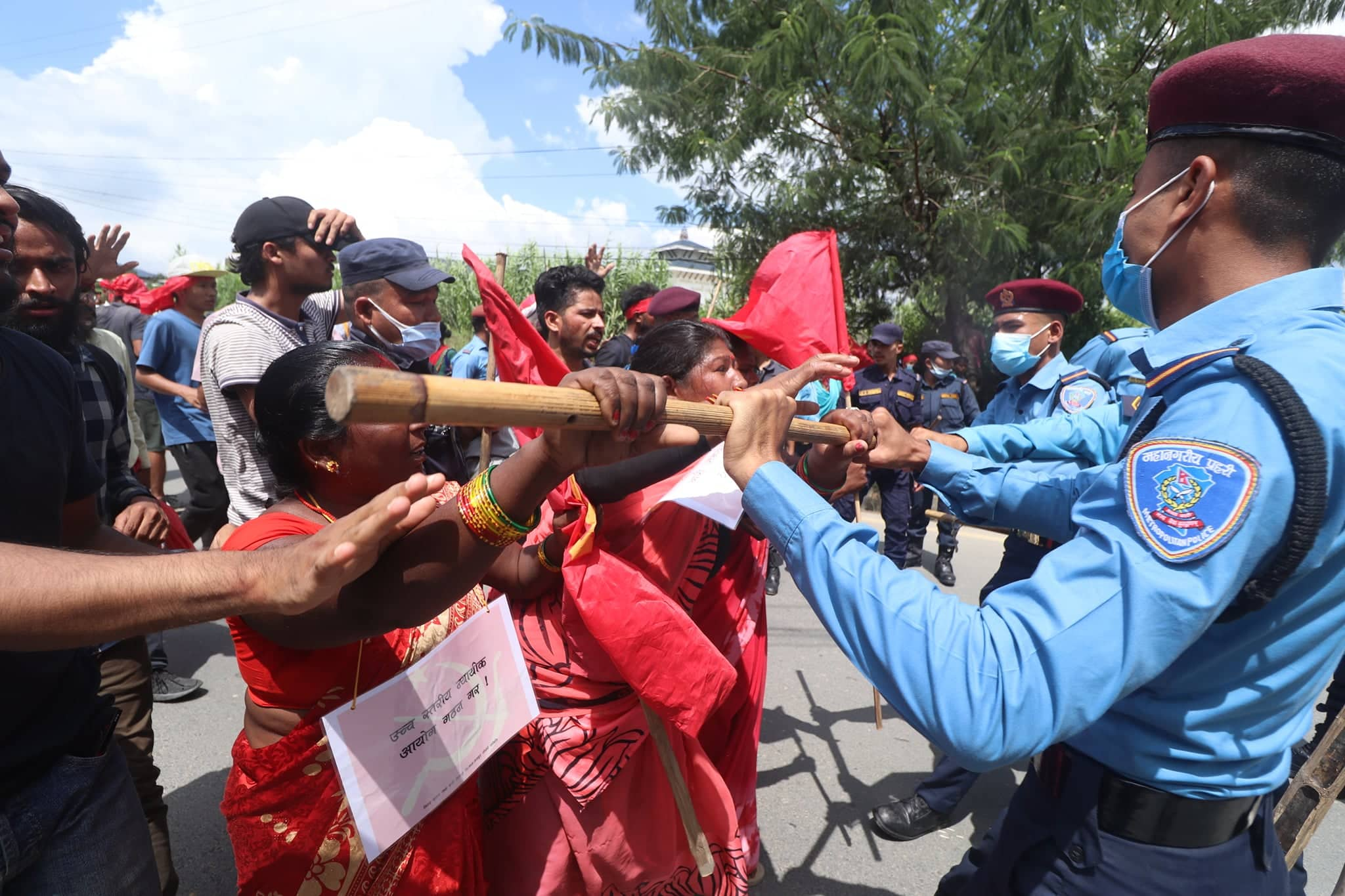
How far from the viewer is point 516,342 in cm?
193

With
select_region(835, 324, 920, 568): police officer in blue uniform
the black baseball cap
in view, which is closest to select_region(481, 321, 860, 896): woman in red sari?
the black baseball cap

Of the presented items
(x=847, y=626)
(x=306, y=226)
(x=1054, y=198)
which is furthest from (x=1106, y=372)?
(x=1054, y=198)

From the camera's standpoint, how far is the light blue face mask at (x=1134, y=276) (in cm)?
119

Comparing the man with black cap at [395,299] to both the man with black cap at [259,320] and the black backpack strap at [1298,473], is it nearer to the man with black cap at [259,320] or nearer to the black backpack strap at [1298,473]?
the man with black cap at [259,320]

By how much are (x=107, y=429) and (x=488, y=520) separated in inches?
71.1

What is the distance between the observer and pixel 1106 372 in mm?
3906

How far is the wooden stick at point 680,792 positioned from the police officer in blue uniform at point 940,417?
15.1 feet

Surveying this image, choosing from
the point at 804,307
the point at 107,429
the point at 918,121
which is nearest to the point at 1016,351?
the point at 804,307

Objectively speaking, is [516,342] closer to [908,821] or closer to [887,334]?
[908,821]

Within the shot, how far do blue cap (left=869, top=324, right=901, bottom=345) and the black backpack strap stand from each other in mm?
6301

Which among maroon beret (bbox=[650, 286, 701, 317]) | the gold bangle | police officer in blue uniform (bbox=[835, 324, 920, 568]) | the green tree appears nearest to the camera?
the gold bangle

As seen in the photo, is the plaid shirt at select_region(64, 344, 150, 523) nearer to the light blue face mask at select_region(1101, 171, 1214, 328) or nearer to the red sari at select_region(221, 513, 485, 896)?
the red sari at select_region(221, 513, 485, 896)

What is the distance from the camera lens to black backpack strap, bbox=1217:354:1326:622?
923 millimetres

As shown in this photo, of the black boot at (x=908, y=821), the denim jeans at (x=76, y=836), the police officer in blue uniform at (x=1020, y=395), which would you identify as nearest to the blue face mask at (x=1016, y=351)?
the police officer in blue uniform at (x=1020, y=395)
